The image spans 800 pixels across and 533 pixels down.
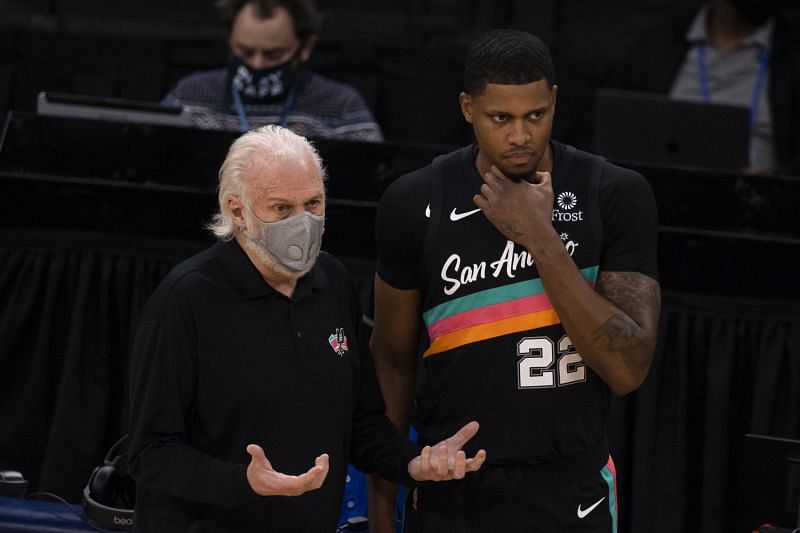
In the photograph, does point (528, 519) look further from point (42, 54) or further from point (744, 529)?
point (42, 54)

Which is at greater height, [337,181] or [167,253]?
[337,181]

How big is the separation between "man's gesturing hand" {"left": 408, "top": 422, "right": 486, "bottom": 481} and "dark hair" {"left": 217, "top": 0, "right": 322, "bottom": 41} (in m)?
2.65

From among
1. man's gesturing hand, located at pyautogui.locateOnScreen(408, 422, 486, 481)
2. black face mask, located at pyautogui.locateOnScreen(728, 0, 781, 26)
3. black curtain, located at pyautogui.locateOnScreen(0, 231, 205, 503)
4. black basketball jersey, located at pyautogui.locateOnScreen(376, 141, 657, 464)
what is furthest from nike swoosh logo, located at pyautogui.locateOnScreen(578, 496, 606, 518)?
black face mask, located at pyautogui.locateOnScreen(728, 0, 781, 26)

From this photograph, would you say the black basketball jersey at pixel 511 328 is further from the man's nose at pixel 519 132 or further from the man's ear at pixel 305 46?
the man's ear at pixel 305 46

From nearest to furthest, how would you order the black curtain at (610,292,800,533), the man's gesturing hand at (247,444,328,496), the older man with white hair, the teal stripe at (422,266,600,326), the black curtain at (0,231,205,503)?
1. the man's gesturing hand at (247,444,328,496)
2. the older man with white hair
3. the teal stripe at (422,266,600,326)
4. the black curtain at (610,292,800,533)
5. the black curtain at (0,231,205,503)

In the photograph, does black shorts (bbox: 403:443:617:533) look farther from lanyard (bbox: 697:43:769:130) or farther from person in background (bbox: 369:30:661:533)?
lanyard (bbox: 697:43:769:130)

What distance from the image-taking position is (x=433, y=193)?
2521mm

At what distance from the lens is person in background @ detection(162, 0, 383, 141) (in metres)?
4.69

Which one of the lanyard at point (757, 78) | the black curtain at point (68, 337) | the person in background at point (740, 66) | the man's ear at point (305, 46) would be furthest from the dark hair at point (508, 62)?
the lanyard at point (757, 78)

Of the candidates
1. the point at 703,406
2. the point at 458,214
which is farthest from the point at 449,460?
the point at 703,406

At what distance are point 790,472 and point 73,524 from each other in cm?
173

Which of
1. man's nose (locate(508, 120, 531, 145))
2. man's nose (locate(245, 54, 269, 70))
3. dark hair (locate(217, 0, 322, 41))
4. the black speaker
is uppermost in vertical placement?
dark hair (locate(217, 0, 322, 41))

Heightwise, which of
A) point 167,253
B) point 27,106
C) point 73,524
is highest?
point 27,106

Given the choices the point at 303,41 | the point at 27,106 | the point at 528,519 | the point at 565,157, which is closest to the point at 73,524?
the point at 528,519
